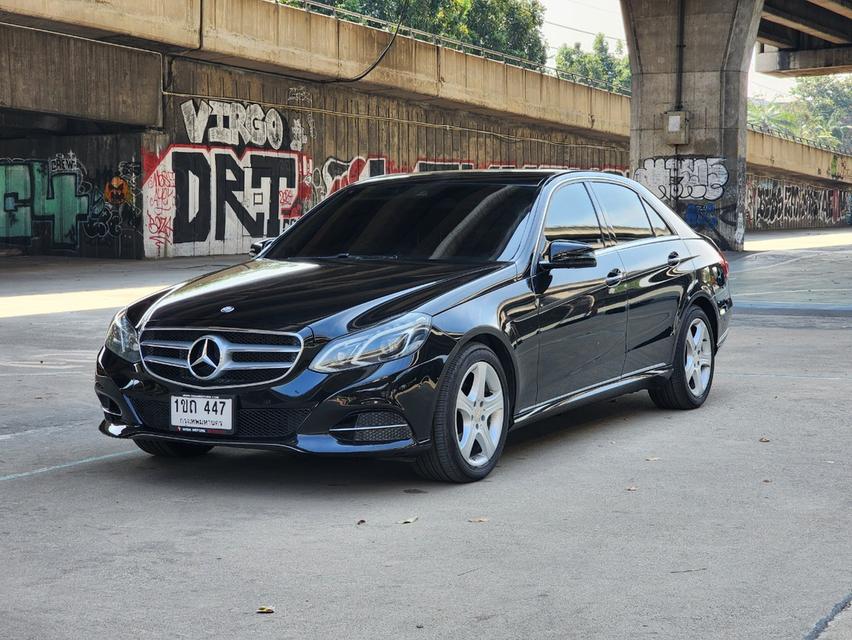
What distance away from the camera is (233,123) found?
99.3 feet

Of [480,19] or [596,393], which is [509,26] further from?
[596,393]

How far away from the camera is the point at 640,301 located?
24.3 ft

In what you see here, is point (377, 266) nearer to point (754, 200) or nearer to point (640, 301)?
point (640, 301)

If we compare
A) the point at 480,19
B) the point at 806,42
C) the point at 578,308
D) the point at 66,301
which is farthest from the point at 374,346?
the point at 480,19

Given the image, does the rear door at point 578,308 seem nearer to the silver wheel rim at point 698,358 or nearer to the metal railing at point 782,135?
the silver wheel rim at point 698,358

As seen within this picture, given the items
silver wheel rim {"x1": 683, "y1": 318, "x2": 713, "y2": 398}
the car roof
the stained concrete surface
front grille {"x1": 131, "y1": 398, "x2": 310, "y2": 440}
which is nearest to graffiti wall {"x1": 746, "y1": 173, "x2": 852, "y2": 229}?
silver wheel rim {"x1": 683, "y1": 318, "x2": 713, "y2": 398}

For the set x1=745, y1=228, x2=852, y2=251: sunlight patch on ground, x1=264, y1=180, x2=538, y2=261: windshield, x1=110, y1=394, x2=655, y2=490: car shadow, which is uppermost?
x1=264, y1=180, x2=538, y2=261: windshield

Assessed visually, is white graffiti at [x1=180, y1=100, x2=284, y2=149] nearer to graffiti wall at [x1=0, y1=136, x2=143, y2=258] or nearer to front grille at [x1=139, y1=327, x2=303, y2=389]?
graffiti wall at [x1=0, y1=136, x2=143, y2=258]

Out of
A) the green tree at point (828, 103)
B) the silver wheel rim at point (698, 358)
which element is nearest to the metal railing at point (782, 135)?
the silver wheel rim at point (698, 358)

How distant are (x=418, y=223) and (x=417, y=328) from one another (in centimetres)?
131

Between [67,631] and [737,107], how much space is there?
25345mm

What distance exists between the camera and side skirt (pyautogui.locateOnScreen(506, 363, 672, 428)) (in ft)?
20.9

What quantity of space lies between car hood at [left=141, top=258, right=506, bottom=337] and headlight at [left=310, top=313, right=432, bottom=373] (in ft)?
0.17

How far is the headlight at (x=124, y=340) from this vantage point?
5.86m
